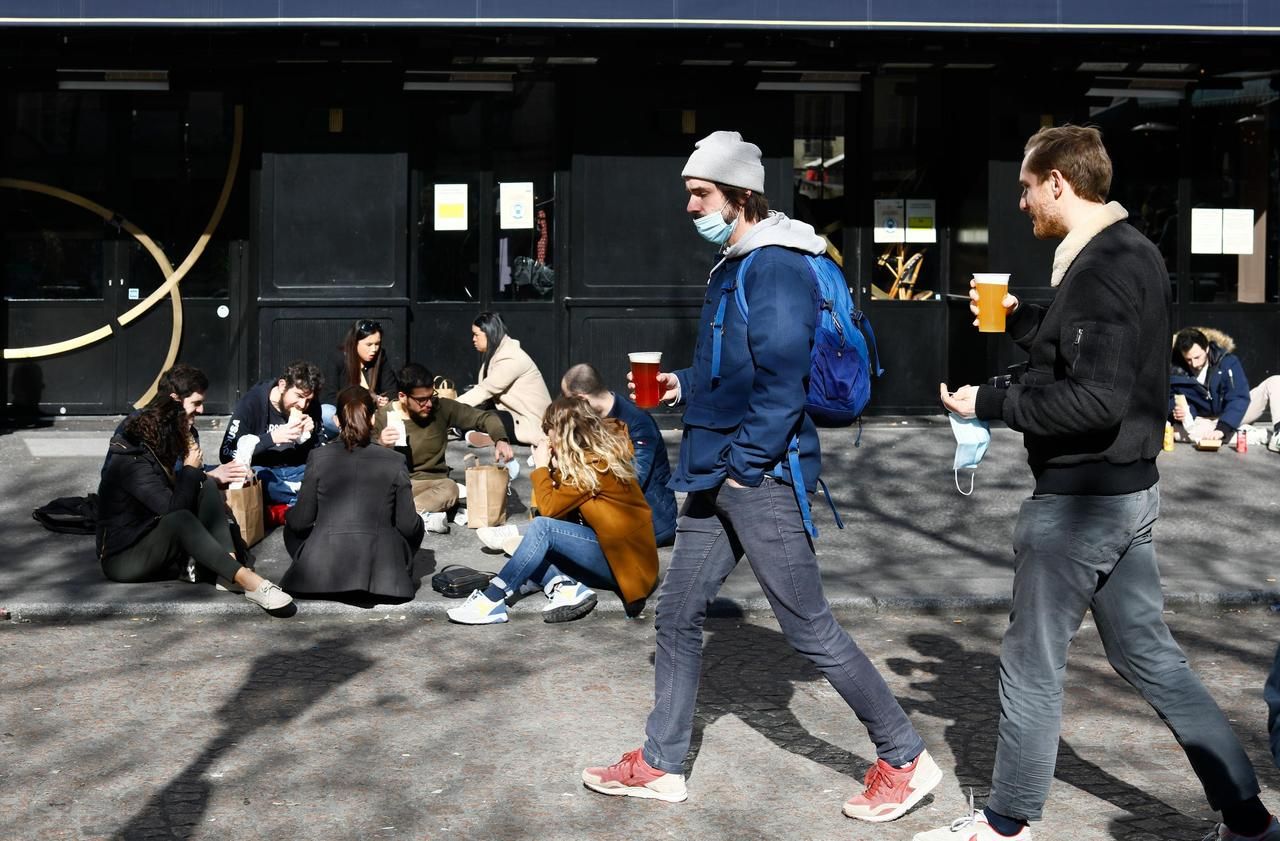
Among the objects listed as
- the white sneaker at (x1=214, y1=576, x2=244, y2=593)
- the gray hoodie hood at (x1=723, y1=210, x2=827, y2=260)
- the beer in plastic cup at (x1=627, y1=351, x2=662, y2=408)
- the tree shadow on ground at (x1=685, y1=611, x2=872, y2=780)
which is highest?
the gray hoodie hood at (x1=723, y1=210, x2=827, y2=260)

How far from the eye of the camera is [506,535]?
9344 mm

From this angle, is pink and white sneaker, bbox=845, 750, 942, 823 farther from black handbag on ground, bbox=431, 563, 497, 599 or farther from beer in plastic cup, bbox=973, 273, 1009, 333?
black handbag on ground, bbox=431, 563, 497, 599

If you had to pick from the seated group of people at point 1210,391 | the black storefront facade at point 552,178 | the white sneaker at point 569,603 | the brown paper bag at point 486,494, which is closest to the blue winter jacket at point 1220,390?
the seated group of people at point 1210,391

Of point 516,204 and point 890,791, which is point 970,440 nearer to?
point 890,791

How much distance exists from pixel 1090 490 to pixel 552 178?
1043cm

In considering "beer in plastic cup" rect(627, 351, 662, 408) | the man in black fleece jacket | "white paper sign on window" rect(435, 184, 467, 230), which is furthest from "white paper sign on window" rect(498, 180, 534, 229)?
the man in black fleece jacket

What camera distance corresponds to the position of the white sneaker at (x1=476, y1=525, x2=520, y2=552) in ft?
30.7

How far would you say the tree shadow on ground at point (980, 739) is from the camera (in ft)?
17.1

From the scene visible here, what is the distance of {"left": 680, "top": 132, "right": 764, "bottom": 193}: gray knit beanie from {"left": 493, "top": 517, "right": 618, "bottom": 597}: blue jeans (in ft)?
11.3

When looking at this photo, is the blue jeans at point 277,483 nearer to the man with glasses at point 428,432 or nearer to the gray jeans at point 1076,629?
the man with glasses at point 428,432

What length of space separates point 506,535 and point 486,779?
375 centimetres

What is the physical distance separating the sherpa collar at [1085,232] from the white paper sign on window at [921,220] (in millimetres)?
10767

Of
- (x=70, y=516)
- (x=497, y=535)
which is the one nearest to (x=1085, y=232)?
(x=497, y=535)

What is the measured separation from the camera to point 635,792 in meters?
5.40
